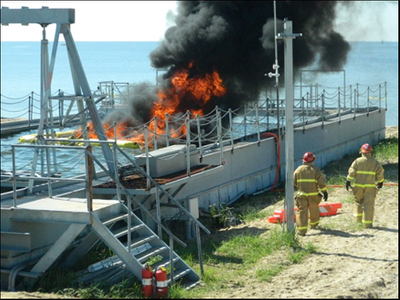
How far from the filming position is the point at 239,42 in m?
22.3

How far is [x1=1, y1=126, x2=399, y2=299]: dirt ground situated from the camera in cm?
865

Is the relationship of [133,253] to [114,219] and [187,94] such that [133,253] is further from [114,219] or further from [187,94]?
[187,94]

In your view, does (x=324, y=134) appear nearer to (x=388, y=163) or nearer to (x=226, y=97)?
(x=388, y=163)

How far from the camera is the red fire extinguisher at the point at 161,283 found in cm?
871

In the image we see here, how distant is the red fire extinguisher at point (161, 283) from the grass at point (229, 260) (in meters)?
0.10

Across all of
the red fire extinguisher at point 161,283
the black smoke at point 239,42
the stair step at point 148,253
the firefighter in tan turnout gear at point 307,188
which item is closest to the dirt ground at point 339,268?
the firefighter in tan turnout gear at point 307,188

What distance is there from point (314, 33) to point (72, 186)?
13.6 metres

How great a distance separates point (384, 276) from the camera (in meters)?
9.24

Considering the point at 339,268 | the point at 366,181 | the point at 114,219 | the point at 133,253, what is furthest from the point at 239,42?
the point at 133,253

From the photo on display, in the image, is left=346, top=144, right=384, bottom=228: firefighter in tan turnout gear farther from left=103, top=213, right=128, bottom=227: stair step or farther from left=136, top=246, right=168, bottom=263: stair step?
left=103, top=213, right=128, bottom=227: stair step

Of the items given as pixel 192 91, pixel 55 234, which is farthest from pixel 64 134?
pixel 55 234

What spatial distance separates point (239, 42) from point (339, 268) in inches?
534

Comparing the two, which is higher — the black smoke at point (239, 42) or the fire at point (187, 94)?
the black smoke at point (239, 42)

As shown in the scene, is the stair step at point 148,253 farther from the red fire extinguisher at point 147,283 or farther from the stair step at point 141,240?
the red fire extinguisher at point 147,283
